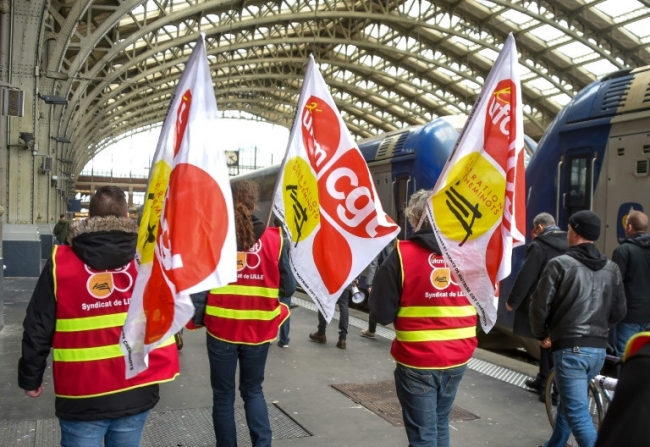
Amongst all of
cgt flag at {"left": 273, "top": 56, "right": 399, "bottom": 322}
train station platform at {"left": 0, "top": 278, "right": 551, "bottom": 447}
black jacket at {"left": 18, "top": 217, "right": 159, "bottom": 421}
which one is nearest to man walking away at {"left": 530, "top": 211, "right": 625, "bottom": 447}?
cgt flag at {"left": 273, "top": 56, "right": 399, "bottom": 322}

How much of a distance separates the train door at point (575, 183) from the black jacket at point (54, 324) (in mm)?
5544

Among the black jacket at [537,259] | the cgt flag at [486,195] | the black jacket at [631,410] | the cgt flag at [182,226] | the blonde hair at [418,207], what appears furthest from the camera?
the black jacket at [537,259]

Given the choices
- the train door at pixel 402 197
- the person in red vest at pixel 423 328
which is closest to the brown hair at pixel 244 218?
the person in red vest at pixel 423 328

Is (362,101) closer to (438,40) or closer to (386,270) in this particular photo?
(438,40)

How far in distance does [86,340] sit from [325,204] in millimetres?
1814

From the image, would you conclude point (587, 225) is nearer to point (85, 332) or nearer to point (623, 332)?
point (623, 332)

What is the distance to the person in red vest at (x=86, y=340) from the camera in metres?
3.03

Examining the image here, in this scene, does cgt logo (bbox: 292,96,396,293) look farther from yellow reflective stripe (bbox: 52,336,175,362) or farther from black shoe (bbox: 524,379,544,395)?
black shoe (bbox: 524,379,544,395)

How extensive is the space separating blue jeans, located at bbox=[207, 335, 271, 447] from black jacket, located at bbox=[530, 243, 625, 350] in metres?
1.85

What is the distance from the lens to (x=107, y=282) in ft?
10.2

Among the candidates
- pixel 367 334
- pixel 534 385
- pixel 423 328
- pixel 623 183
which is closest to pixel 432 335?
pixel 423 328

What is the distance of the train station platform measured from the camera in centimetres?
516

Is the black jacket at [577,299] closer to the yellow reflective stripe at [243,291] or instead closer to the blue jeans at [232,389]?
the yellow reflective stripe at [243,291]

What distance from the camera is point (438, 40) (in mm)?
33906
